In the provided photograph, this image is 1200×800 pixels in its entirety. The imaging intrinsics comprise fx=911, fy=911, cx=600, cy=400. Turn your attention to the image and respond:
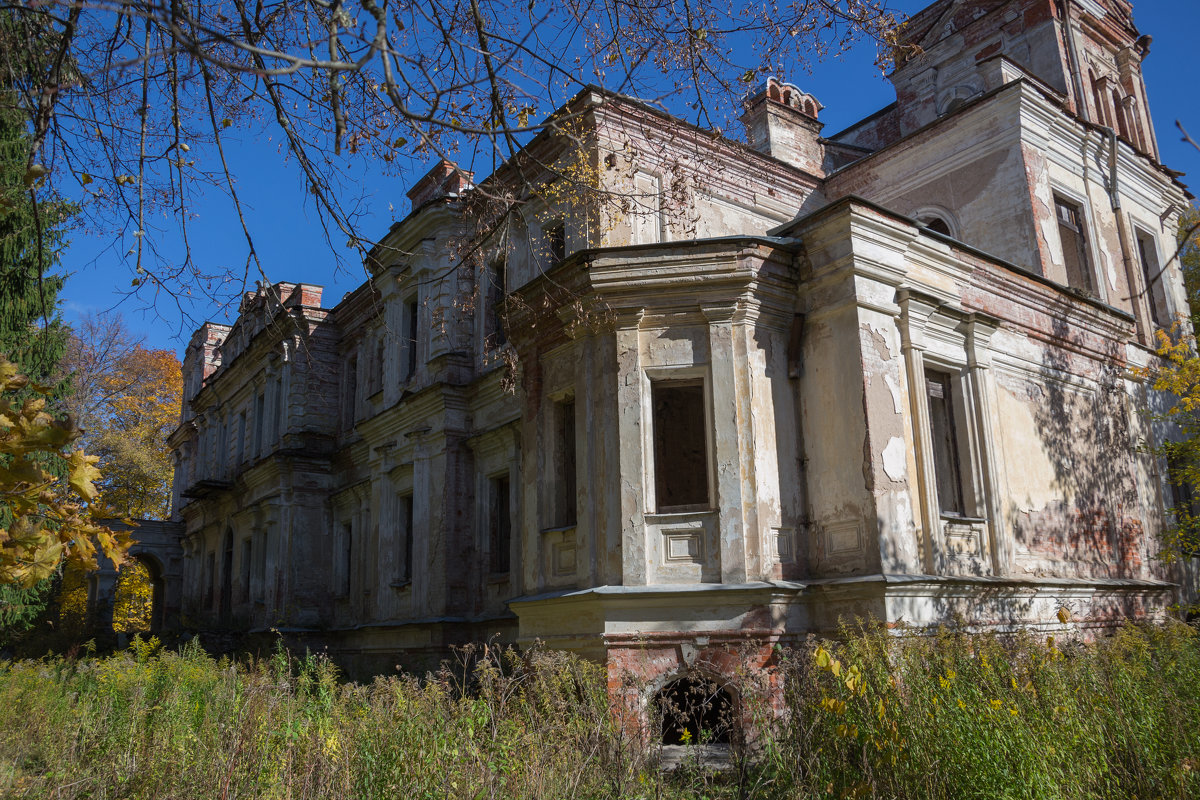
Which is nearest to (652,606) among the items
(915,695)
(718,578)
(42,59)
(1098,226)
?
(718,578)

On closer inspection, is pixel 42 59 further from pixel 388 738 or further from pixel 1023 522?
pixel 1023 522

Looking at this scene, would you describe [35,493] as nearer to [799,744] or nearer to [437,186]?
[799,744]

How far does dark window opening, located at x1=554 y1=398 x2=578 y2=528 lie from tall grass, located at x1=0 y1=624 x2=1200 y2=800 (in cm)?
366

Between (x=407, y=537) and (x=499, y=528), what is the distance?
9.14 ft

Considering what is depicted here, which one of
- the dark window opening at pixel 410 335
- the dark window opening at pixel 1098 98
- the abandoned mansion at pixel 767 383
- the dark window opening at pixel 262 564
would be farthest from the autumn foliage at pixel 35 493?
the dark window opening at pixel 262 564

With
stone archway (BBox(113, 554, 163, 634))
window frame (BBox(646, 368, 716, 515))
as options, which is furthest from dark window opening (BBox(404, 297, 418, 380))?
stone archway (BBox(113, 554, 163, 634))

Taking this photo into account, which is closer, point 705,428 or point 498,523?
point 705,428

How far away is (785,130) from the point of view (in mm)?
19422

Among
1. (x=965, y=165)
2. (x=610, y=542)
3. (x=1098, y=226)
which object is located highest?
(x=965, y=165)

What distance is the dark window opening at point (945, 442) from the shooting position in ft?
36.6

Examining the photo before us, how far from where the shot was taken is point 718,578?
9852mm

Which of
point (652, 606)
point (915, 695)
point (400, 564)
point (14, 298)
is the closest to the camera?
point (915, 695)

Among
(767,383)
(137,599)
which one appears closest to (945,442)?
(767,383)

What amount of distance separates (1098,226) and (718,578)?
11.6 m
